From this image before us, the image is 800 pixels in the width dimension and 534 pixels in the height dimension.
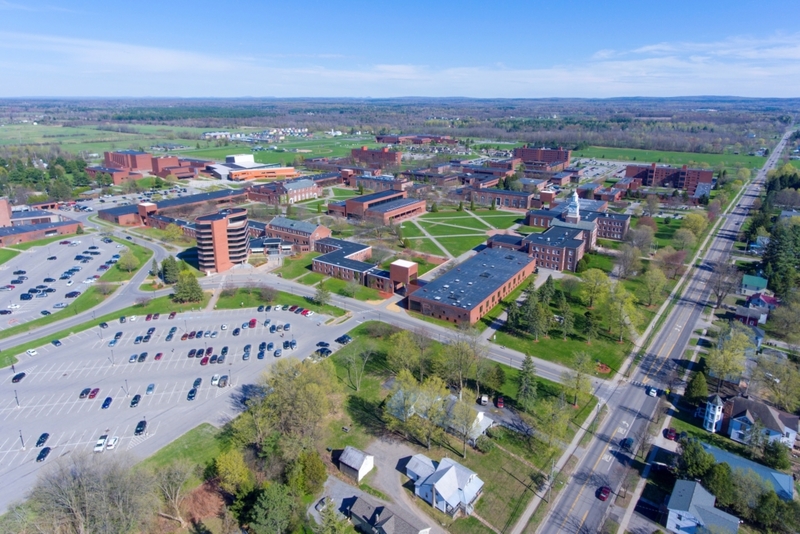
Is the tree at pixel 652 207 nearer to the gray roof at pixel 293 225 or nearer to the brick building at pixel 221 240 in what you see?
the gray roof at pixel 293 225

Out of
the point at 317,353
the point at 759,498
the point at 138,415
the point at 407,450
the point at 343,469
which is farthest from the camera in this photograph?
the point at 317,353

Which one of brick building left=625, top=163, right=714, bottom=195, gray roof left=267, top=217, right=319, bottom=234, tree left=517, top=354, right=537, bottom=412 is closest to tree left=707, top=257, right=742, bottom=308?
tree left=517, top=354, right=537, bottom=412

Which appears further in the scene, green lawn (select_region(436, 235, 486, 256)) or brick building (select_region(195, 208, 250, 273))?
green lawn (select_region(436, 235, 486, 256))

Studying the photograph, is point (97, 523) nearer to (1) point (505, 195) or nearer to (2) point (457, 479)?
(2) point (457, 479)

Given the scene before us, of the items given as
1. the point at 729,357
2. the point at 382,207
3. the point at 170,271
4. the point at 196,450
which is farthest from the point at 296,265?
the point at 729,357

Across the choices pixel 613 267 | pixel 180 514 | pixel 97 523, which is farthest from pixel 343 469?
pixel 613 267

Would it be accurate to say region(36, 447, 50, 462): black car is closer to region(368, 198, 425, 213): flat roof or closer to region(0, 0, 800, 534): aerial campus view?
region(0, 0, 800, 534): aerial campus view
